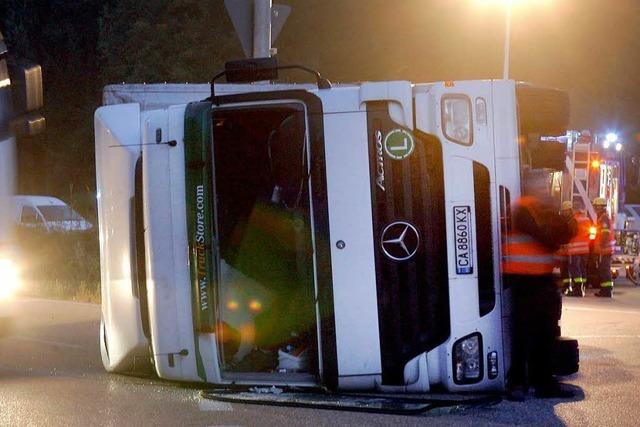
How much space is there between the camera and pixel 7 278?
9.61 meters

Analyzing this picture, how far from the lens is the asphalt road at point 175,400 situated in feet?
23.1

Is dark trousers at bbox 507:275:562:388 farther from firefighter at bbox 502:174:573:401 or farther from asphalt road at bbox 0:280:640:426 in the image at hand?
asphalt road at bbox 0:280:640:426

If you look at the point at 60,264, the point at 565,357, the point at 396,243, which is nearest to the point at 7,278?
the point at 396,243

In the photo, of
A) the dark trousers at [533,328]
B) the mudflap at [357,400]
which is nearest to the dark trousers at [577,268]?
the dark trousers at [533,328]

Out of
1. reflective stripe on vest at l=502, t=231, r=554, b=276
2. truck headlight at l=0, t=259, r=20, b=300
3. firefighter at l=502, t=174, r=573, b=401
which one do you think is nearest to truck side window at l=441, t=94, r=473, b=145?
firefighter at l=502, t=174, r=573, b=401

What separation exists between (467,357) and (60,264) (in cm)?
1347

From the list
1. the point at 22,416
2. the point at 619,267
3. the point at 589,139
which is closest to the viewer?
the point at 22,416

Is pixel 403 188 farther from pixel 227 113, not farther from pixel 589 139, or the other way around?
pixel 589 139

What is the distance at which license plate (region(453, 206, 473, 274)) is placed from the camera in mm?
7340

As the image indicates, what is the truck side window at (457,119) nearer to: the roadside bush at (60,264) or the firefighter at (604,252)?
the roadside bush at (60,264)

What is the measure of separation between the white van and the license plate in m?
16.8

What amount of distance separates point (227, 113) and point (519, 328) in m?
2.37

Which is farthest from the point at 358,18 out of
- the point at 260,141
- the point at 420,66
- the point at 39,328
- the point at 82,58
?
the point at 260,141

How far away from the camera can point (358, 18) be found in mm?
30969
